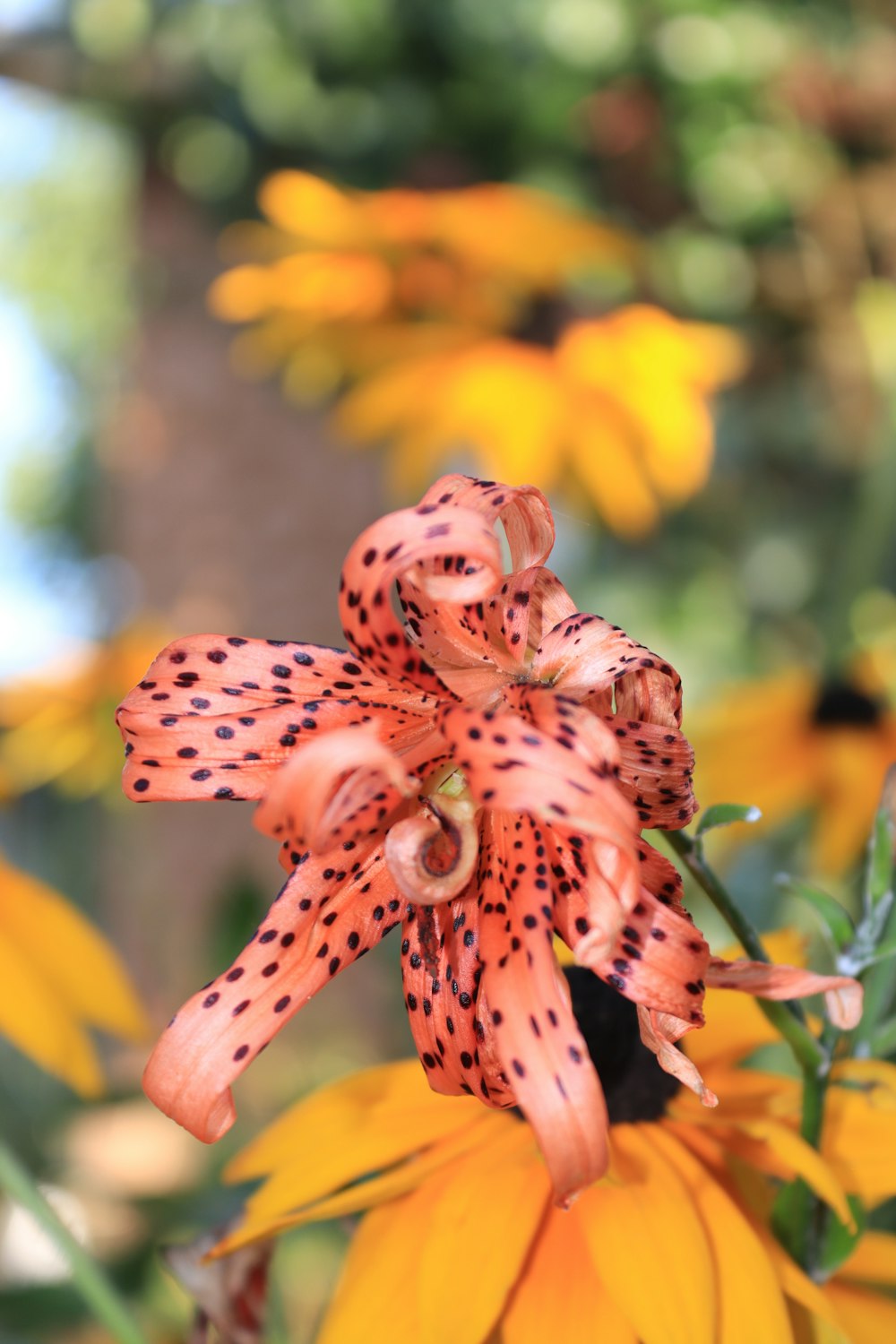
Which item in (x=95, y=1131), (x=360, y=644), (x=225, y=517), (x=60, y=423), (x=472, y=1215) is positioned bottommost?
(x=95, y=1131)

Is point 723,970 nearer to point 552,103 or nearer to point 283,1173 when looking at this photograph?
point 283,1173

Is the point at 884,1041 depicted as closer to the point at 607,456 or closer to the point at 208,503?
the point at 607,456

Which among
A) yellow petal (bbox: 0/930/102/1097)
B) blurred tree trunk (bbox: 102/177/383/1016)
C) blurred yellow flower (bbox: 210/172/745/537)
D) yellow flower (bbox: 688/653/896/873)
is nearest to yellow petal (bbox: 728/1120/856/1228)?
yellow petal (bbox: 0/930/102/1097)

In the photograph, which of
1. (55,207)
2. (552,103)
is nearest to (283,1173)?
(552,103)

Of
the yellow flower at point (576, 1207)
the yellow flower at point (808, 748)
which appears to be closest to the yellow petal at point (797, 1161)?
the yellow flower at point (576, 1207)

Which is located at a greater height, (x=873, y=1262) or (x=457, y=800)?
(x=457, y=800)

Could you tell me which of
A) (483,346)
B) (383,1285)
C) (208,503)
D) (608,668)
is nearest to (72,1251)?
(383,1285)

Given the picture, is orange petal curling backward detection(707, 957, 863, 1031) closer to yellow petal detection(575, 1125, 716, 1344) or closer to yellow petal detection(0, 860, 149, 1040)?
yellow petal detection(575, 1125, 716, 1344)
